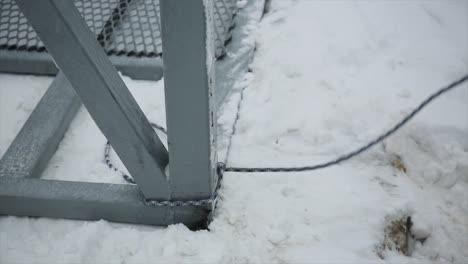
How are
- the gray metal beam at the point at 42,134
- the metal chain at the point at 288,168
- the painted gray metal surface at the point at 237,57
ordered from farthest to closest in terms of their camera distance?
the painted gray metal surface at the point at 237,57 → the gray metal beam at the point at 42,134 → the metal chain at the point at 288,168

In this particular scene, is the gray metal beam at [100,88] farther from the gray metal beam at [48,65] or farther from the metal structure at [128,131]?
the gray metal beam at [48,65]

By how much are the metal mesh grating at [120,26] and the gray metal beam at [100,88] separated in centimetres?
110

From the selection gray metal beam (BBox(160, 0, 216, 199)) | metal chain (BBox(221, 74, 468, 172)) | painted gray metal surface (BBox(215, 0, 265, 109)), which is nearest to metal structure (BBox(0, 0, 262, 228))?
gray metal beam (BBox(160, 0, 216, 199))

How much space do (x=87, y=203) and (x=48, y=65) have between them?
1112mm

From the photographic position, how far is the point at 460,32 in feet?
8.00

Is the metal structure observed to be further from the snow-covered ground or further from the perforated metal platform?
the perforated metal platform

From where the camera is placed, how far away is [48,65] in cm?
238

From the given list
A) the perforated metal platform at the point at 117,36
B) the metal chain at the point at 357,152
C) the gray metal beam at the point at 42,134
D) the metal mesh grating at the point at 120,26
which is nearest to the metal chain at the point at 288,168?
the metal chain at the point at 357,152

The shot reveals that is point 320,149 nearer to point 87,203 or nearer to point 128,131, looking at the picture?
point 128,131

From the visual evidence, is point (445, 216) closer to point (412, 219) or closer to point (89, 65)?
point (412, 219)

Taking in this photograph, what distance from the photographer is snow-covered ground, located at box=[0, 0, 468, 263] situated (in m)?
1.57

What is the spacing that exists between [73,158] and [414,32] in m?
2.02

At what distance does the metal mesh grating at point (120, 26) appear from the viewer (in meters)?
2.47

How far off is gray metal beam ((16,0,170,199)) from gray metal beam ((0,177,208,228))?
0.33 feet
